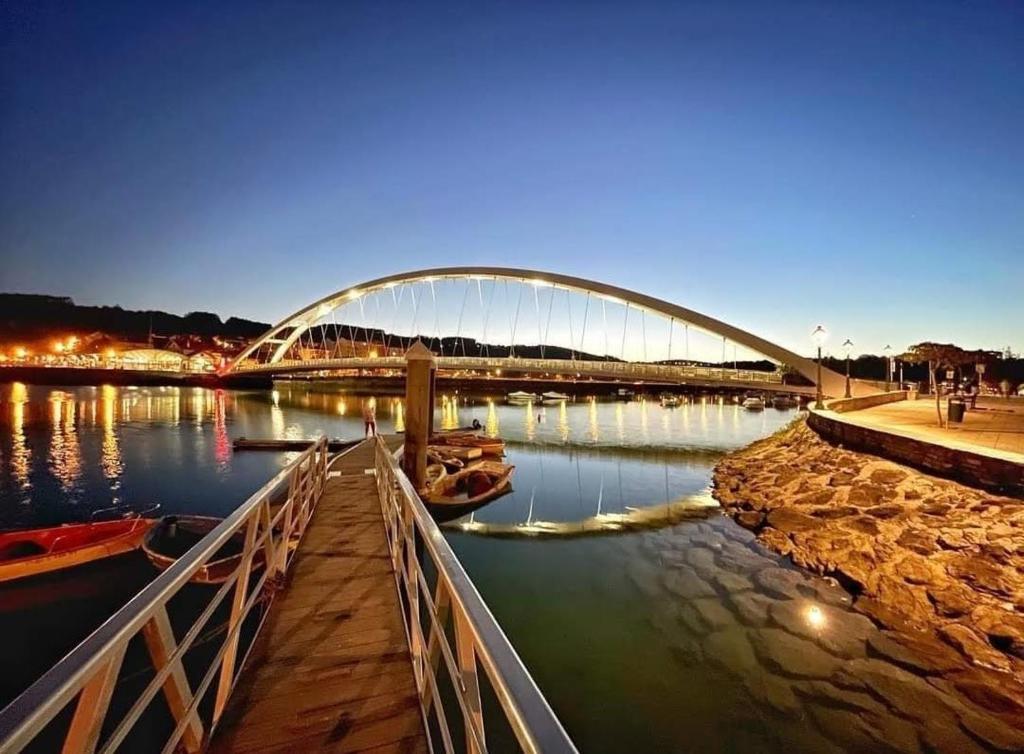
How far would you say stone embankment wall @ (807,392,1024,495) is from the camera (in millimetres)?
7760

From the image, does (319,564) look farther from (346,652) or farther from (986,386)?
(986,386)

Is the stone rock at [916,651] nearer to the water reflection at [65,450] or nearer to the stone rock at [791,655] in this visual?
the stone rock at [791,655]

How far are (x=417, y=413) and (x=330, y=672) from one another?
7951 millimetres

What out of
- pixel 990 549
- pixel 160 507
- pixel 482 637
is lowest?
pixel 160 507

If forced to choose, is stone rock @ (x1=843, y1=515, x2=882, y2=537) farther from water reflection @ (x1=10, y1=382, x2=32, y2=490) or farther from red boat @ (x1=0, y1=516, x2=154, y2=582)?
water reflection @ (x1=10, y1=382, x2=32, y2=490)

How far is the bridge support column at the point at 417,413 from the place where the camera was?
11.2m

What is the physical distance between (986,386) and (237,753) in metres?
46.2

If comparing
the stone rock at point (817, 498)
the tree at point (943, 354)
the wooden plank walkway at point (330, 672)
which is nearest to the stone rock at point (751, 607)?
the stone rock at point (817, 498)

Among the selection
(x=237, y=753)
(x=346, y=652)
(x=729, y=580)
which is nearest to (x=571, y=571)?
(x=729, y=580)

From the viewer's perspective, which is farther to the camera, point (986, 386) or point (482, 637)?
point (986, 386)

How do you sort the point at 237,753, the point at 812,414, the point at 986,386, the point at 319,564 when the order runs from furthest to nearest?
the point at 986,386
the point at 812,414
the point at 319,564
the point at 237,753

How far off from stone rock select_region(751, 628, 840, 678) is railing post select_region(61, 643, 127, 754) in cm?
743

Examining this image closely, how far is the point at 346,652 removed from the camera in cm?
356

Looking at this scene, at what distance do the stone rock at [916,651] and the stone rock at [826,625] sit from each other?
0.17 meters
